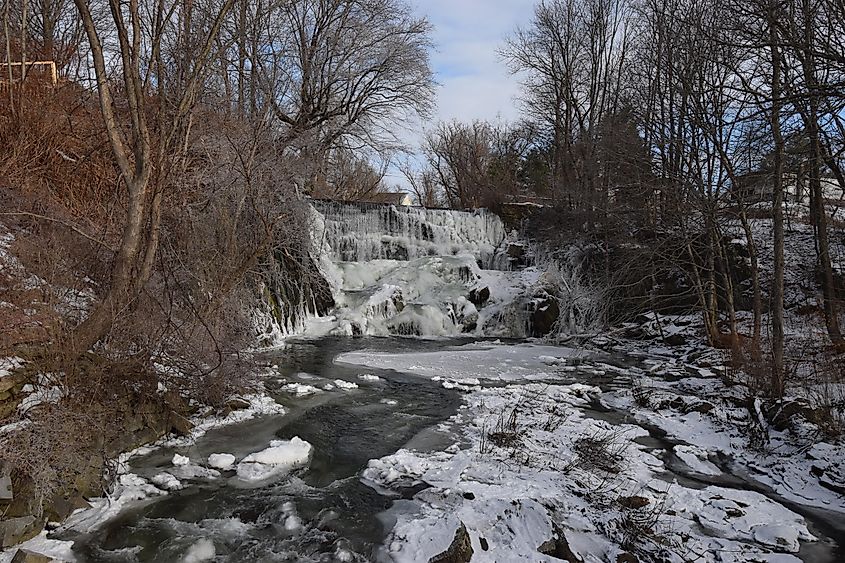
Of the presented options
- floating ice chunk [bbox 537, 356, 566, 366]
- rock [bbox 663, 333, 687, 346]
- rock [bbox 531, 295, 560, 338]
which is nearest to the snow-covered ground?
floating ice chunk [bbox 537, 356, 566, 366]

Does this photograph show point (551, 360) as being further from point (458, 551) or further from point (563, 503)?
point (458, 551)

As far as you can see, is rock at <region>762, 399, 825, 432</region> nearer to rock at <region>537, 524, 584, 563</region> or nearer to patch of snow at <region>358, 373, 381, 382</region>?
rock at <region>537, 524, 584, 563</region>

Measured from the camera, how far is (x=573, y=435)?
6.17 m

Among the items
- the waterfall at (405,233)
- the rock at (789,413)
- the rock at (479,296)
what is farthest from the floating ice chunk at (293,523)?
the waterfall at (405,233)

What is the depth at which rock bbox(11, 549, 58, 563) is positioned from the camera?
323cm

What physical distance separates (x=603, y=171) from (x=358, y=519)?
46.9 ft

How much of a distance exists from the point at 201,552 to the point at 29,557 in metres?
1.00

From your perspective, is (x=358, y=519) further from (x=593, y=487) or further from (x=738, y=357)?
(x=738, y=357)

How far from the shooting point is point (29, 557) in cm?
327

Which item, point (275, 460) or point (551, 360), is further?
point (551, 360)

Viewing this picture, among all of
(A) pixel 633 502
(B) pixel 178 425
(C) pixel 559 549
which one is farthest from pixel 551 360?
(C) pixel 559 549

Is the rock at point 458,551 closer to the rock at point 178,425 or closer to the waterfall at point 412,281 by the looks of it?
the rock at point 178,425

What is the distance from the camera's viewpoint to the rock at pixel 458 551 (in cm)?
354

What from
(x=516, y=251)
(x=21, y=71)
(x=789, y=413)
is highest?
(x=21, y=71)
